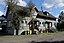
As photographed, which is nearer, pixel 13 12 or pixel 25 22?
pixel 13 12

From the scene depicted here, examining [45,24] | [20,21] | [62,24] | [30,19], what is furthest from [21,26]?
[62,24]

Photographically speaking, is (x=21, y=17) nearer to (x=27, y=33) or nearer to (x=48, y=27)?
(x=27, y=33)

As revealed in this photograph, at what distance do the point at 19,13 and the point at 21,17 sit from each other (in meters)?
1.53

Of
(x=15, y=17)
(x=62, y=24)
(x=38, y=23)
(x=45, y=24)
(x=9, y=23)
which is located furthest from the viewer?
(x=62, y=24)

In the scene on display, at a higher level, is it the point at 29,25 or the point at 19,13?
the point at 19,13

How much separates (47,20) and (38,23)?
7.21m

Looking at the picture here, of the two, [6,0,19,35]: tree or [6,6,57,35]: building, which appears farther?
[6,6,57,35]: building

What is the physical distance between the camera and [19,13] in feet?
143

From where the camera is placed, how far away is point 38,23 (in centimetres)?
5028

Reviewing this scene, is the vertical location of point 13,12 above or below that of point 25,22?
above

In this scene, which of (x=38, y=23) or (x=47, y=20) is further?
(x=47, y=20)

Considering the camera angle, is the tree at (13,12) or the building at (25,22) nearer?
the tree at (13,12)

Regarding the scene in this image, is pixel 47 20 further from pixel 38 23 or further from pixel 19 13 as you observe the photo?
pixel 19 13

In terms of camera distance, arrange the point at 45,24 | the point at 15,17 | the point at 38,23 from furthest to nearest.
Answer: the point at 45,24
the point at 38,23
the point at 15,17
